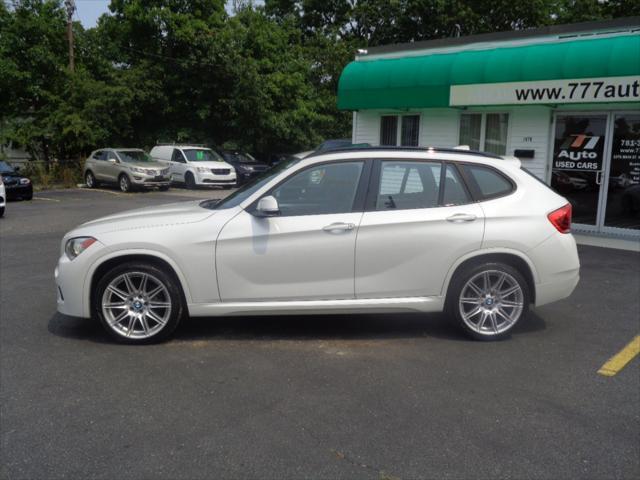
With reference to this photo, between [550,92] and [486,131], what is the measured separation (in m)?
2.28

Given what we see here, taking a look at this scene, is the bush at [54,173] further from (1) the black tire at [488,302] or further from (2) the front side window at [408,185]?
(1) the black tire at [488,302]

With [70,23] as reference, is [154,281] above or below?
below

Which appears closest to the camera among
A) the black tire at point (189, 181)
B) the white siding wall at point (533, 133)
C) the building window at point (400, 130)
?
the white siding wall at point (533, 133)

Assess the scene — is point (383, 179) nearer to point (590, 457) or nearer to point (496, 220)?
point (496, 220)

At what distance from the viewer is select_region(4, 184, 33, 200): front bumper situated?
1951 centimetres

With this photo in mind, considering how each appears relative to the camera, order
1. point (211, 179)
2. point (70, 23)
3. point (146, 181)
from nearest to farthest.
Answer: point (146, 181)
point (211, 179)
point (70, 23)

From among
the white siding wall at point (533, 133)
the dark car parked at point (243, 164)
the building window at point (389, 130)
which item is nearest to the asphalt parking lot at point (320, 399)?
the white siding wall at point (533, 133)

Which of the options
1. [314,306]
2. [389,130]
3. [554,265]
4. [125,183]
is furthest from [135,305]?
[125,183]

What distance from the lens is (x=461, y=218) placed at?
18.0 feet

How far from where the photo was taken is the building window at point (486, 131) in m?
13.8

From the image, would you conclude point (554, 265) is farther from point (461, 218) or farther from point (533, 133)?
point (533, 133)

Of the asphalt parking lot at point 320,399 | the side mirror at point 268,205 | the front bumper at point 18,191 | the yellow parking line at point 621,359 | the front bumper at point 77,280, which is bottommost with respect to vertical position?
the asphalt parking lot at point 320,399

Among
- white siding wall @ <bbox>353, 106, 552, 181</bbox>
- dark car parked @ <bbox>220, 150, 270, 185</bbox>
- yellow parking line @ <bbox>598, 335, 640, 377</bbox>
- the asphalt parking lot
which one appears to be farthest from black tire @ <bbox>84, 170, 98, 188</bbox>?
yellow parking line @ <bbox>598, 335, 640, 377</bbox>

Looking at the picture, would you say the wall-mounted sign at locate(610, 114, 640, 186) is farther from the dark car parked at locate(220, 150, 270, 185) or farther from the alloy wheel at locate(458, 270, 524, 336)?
the dark car parked at locate(220, 150, 270, 185)
